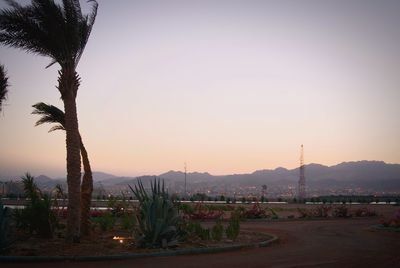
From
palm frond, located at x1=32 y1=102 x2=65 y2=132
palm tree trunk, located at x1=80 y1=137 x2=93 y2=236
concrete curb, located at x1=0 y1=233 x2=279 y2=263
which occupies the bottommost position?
concrete curb, located at x1=0 y1=233 x2=279 y2=263

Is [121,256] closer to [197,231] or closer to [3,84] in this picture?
[197,231]

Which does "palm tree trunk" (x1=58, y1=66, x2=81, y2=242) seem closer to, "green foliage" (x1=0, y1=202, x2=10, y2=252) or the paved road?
"green foliage" (x1=0, y1=202, x2=10, y2=252)

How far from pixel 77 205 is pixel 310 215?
20.0 metres

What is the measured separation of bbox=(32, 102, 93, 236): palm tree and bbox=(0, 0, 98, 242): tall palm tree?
2060mm

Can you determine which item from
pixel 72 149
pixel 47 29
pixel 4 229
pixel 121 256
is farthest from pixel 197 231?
pixel 47 29

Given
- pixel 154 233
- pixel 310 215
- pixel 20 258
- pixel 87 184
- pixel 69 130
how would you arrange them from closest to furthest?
pixel 20 258 → pixel 154 233 → pixel 69 130 → pixel 87 184 → pixel 310 215

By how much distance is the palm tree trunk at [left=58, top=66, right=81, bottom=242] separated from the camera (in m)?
13.8

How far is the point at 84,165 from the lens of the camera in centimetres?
→ 1662

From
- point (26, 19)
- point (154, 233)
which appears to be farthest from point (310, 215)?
point (26, 19)

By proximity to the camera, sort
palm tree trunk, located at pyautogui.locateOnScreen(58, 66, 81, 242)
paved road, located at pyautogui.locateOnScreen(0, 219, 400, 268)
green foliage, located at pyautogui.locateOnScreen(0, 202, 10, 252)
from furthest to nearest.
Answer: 1. palm tree trunk, located at pyautogui.locateOnScreen(58, 66, 81, 242)
2. green foliage, located at pyautogui.locateOnScreen(0, 202, 10, 252)
3. paved road, located at pyautogui.locateOnScreen(0, 219, 400, 268)

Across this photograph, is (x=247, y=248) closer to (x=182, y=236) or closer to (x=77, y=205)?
(x=182, y=236)

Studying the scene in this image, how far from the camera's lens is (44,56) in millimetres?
15039

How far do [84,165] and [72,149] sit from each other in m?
2.65

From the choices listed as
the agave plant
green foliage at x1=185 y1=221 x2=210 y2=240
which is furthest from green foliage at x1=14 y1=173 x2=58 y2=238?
green foliage at x1=185 y1=221 x2=210 y2=240
